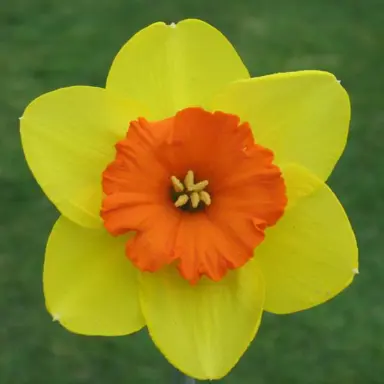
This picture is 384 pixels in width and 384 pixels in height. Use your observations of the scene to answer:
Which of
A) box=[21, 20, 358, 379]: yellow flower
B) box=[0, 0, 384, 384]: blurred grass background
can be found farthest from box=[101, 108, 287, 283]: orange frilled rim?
box=[0, 0, 384, 384]: blurred grass background

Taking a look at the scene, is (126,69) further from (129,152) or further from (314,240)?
(314,240)

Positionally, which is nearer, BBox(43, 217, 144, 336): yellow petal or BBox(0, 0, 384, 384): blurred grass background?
BBox(43, 217, 144, 336): yellow petal

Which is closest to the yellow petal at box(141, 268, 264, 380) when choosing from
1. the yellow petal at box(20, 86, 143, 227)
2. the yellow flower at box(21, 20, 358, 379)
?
the yellow flower at box(21, 20, 358, 379)

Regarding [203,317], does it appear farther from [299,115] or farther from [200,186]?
[299,115]

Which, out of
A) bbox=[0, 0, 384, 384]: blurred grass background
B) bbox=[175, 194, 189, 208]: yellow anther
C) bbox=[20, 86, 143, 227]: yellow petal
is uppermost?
bbox=[20, 86, 143, 227]: yellow petal

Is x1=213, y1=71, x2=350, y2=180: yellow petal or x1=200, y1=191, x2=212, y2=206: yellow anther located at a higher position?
x1=213, y1=71, x2=350, y2=180: yellow petal

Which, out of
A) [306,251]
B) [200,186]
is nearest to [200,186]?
[200,186]

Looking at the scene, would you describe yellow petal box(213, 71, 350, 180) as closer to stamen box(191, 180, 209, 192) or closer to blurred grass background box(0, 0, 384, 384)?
stamen box(191, 180, 209, 192)
